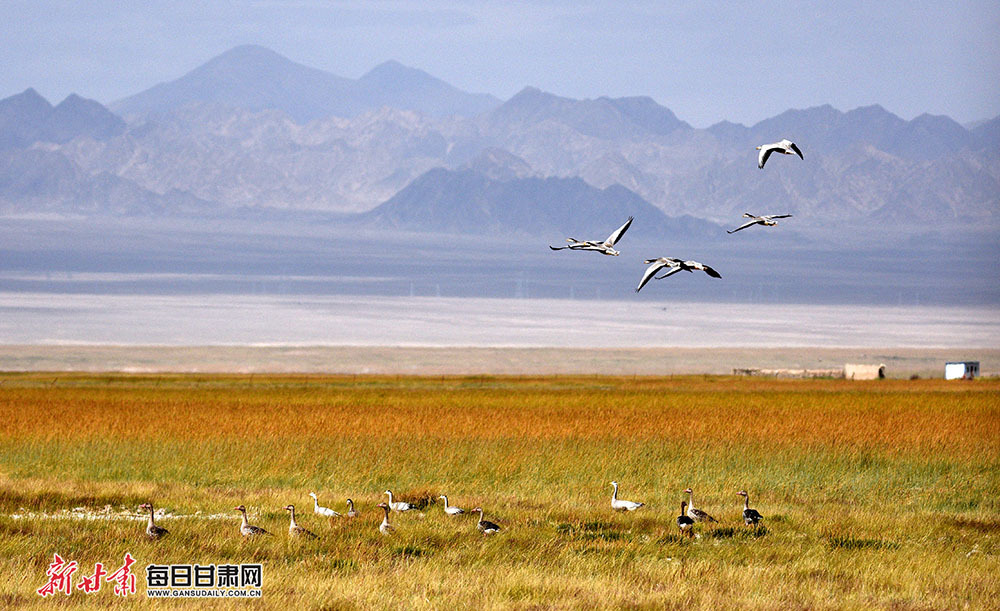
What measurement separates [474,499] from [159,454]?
39.6 ft

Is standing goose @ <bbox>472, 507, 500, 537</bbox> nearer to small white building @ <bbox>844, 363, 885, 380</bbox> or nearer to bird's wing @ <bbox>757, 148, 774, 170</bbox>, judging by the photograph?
bird's wing @ <bbox>757, 148, 774, 170</bbox>

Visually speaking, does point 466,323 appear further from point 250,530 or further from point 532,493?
point 250,530

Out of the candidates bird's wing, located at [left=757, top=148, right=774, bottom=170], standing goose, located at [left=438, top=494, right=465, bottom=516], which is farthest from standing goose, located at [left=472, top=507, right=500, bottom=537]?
bird's wing, located at [left=757, top=148, right=774, bottom=170]

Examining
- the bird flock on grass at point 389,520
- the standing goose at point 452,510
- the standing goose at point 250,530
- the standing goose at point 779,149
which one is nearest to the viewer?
the standing goose at point 779,149

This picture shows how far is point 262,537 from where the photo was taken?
21688 millimetres

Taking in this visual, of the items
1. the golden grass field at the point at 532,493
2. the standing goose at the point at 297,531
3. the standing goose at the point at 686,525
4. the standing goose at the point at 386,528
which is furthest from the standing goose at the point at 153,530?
the standing goose at the point at 686,525

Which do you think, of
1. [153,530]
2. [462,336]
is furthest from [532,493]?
[462,336]

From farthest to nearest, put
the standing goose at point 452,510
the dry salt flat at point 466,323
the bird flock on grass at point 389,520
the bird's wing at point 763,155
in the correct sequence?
1. the dry salt flat at point 466,323
2. the standing goose at point 452,510
3. the bird flock on grass at point 389,520
4. the bird's wing at point 763,155

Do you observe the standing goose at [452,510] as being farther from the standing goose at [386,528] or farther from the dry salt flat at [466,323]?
the dry salt flat at [466,323]

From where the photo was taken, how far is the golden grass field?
19.2 meters

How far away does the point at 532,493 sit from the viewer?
2902 centimetres

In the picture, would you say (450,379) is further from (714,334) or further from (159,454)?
(714,334)

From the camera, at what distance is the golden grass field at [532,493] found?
1920 cm

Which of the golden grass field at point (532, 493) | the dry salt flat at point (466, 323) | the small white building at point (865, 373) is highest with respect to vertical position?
the dry salt flat at point (466, 323)
